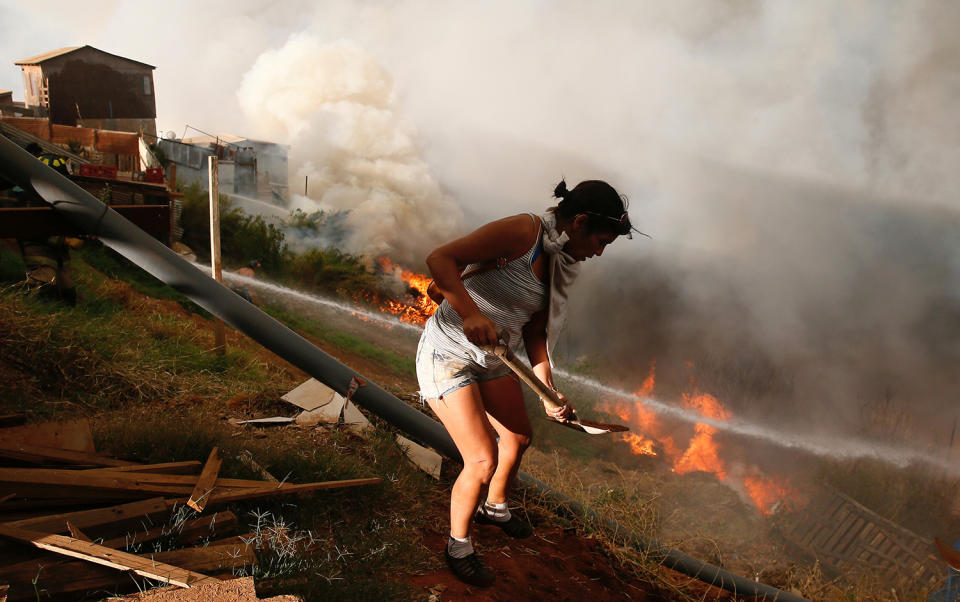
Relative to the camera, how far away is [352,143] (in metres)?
14.5

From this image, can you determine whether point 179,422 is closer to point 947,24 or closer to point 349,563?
point 349,563

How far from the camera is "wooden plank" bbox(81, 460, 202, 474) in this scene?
8.96ft

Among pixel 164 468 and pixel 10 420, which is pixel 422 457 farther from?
pixel 10 420

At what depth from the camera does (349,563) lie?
262cm

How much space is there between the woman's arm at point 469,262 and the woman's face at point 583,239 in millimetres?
285

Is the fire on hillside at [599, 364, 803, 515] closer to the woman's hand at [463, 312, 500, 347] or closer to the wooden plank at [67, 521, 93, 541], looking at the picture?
the woman's hand at [463, 312, 500, 347]

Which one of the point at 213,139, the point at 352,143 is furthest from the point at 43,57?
the point at 352,143

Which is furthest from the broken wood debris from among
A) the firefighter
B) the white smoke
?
the white smoke

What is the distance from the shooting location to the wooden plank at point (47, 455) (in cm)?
262

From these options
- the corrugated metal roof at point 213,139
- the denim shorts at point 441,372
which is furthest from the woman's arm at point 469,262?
the corrugated metal roof at point 213,139

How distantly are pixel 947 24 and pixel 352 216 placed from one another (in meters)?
11.3

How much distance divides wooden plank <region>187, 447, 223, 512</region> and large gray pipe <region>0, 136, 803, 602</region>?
0.76 metres

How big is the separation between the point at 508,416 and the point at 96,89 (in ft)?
36.9

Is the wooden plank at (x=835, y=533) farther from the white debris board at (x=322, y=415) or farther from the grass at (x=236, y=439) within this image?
the white debris board at (x=322, y=415)
